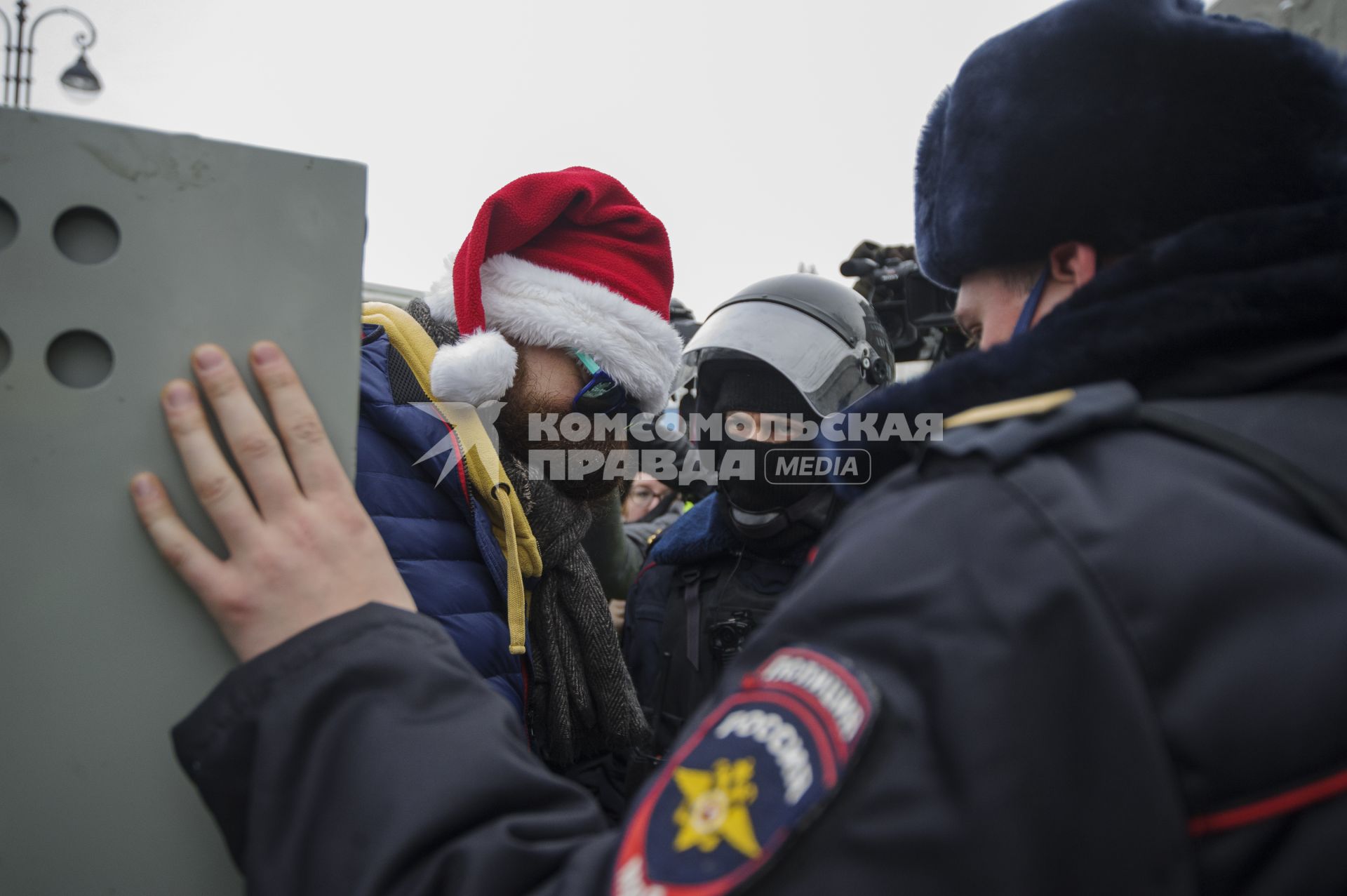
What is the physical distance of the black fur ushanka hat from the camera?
2.91ft

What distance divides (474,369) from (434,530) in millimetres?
393

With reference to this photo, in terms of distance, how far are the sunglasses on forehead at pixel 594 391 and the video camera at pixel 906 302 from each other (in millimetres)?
2449

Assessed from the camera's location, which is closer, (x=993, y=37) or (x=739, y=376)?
(x=993, y=37)

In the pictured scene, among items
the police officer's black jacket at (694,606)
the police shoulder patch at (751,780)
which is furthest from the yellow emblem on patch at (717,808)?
the police officer's black jacket at (694,606)

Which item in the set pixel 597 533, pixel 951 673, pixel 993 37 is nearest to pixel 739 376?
pixel 597 533

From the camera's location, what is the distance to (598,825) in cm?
79

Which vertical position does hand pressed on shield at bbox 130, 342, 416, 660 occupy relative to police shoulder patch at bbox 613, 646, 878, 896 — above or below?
above

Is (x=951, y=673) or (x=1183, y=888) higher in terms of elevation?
(x=951, y=673)

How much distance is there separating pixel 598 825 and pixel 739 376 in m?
2.62

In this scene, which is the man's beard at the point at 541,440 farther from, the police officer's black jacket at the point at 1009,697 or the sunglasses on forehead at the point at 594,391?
the police officer's black jacket at the point at 1009,697

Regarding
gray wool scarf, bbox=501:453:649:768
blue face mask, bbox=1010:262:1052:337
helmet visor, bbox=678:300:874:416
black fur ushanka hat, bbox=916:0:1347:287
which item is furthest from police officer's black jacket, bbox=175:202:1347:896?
helmet visor, bbox=678:300:874:416

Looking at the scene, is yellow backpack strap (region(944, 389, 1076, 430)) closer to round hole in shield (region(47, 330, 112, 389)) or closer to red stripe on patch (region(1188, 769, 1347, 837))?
red stripe on patch (region(1188, 769, 1347, 837))

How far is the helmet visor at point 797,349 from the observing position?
10.3 feet

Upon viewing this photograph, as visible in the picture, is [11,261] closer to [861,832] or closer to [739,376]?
[861,832]
